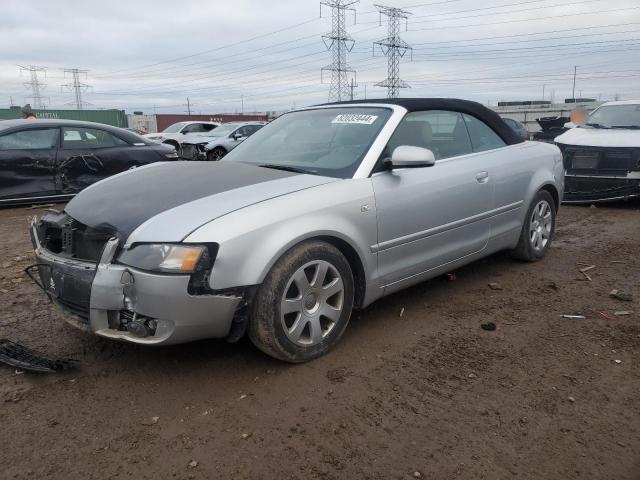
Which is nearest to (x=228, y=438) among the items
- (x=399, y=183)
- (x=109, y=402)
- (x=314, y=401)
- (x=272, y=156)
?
(x=314, y=401)

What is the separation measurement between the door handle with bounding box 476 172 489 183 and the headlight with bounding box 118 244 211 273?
2.41 m

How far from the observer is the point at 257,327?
2914mm

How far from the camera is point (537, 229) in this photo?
5.16m

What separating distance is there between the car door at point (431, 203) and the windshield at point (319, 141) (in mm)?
198

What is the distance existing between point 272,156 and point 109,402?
2091 mm

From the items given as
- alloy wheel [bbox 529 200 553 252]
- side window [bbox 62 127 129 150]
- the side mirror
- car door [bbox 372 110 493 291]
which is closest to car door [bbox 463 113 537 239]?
car door [bbox 372 110 493 291]

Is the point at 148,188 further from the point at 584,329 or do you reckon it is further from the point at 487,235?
the point at 584,329

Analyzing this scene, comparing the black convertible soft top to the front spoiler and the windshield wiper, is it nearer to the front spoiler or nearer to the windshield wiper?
the windshield wiper

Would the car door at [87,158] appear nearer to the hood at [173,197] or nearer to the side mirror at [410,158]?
the hood at [173,197]

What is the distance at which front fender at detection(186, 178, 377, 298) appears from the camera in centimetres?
272

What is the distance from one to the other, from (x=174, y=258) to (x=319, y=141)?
1.69m

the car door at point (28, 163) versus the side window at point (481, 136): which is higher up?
the side window at point (481, 136)

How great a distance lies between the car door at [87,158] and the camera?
795 cm

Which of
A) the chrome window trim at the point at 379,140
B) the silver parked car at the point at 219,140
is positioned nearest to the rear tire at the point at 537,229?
the chrome window trim at the point at 379,140
